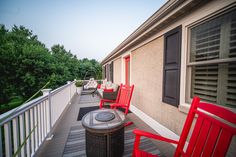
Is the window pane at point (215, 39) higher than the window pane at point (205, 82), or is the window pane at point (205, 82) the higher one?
the window pane at point (215, 39)

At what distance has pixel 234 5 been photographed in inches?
47.0

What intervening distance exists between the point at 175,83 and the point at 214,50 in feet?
2.54

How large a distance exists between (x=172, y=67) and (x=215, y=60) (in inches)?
27.7

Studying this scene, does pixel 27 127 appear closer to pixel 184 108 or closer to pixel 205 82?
pixel 184 108

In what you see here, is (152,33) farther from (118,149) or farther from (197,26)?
(118,149)

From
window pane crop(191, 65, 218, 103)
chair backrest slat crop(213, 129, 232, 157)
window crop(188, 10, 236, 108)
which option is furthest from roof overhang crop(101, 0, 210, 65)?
chair backrest slat crop(213, 129, 232, 157)

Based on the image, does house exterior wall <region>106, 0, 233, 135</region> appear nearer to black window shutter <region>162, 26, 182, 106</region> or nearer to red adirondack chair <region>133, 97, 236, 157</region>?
black window shutter <region>162, 26, 182, 106</region>

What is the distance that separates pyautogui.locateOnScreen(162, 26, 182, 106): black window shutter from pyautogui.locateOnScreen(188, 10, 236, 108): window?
8.4 inches

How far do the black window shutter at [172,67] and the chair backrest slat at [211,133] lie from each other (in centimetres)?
81

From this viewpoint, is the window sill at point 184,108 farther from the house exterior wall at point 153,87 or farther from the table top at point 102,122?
the table top at point 102,122

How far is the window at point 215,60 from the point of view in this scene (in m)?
1.28

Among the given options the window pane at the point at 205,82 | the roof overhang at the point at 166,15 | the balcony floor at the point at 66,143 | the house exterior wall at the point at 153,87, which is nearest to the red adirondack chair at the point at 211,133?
the window pane at the point at 205,82

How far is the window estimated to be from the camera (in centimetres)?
128

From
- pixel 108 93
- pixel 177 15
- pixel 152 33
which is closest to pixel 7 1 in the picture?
pixel 108 93
